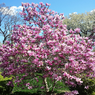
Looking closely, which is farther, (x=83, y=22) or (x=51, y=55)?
(x=83, y=22)

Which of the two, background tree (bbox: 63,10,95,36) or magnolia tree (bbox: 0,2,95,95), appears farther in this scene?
background tree (bbox: 63,10,95,36)

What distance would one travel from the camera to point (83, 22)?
89.0ft

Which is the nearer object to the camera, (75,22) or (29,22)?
(29,22)

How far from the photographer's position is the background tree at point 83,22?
1038 inches

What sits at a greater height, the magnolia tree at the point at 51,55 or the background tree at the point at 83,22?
the background tree at the point at 83,22

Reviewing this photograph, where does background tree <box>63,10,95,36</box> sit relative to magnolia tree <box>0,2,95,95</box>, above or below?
above

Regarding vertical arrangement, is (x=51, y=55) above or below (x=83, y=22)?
below

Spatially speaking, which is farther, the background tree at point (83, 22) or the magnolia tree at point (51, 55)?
the background tree at point (83, 22)

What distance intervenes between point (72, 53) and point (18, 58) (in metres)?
2.43

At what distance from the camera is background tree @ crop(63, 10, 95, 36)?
1038 inches

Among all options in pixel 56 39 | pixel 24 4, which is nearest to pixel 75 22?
pixel 24 4

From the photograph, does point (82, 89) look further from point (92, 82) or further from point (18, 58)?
point (18, 58)

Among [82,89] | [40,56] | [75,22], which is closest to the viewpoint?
[40,56]

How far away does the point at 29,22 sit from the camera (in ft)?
27.2
